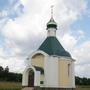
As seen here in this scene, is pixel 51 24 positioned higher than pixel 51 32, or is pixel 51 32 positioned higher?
pixel 51 24

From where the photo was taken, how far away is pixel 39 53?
23.5 metres

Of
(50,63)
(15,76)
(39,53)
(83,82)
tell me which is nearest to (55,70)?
(50,63)

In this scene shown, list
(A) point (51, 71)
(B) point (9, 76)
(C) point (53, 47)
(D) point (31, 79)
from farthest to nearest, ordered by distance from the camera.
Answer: (B) point (9, 76) → (C) point (53, 47) → (D) point (31, 79) → (A) point (51, 71)

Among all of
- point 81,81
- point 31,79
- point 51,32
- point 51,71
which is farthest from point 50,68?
point 81,81

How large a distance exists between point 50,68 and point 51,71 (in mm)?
309

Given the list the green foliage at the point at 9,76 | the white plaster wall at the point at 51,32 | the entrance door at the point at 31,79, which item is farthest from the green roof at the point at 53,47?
the green foliage at the point at 9,76

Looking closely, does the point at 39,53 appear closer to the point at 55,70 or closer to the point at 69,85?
the point at 55,70

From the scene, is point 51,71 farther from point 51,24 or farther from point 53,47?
point 51,24

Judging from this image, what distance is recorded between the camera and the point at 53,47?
23.8 meters

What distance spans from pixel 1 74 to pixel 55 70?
4559cm

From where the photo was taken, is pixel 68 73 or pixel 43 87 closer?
pixel 43 87

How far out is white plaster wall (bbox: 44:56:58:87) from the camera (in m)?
22.5

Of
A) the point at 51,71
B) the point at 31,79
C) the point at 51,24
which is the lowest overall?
the point at 31,79

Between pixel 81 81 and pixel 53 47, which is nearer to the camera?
pixel 53 47
